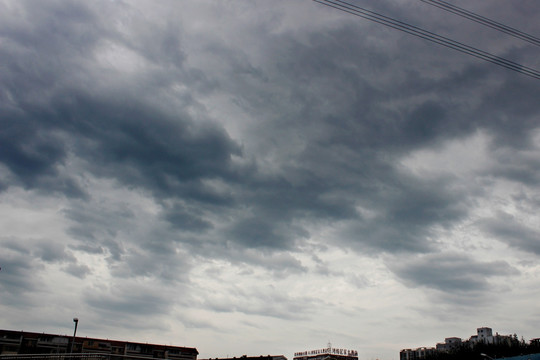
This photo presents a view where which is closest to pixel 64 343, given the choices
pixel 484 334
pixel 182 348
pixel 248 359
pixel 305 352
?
pixel 182 348

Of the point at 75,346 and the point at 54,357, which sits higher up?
the point at 54,357

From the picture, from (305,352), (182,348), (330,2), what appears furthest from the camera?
(305,352)

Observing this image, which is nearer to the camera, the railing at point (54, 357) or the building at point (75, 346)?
the railing at point (54, 357)

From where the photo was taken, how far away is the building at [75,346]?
349 ft

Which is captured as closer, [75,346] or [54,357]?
[54,357]

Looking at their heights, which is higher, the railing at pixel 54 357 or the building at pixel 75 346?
the railing at pixel 54 357

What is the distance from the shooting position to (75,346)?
115 meters

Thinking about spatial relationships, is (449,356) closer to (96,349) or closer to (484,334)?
(484,334)

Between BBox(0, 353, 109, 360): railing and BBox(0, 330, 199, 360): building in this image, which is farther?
BBox(0, 330, 199, 360): building

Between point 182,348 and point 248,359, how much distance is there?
2430cm

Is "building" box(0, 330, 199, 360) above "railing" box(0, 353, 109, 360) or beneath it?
beneath

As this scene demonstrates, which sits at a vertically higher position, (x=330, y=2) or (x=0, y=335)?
(x=330, y=2)

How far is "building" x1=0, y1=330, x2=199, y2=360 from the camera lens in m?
106

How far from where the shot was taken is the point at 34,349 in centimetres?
11031
